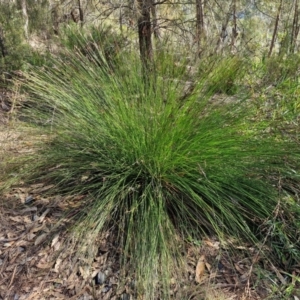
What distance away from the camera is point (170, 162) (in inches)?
65.7

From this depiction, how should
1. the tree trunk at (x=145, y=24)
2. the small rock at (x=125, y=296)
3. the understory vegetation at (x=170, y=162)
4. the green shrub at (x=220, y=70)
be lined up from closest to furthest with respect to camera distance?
the small rock at (x=125, y=296) < the understory vegetation at (x=170, y=162) < the green shrub at (x=220, y=70) < the tree trunk at (x=145, y=24)

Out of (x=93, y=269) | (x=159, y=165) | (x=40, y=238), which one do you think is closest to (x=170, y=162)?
(x=159, y=165)

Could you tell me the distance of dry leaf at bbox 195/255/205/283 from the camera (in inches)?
57.3

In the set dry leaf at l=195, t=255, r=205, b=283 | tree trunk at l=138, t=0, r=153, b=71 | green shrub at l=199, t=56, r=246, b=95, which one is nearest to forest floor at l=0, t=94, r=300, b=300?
dry leaf at l=195, t=255, r=205, b=283

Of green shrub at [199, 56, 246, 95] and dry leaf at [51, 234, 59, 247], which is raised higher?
green shrub at [199, 56, 246, 95]

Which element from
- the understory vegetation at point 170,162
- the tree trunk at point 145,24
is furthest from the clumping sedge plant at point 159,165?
the tree trunk at point 145,24

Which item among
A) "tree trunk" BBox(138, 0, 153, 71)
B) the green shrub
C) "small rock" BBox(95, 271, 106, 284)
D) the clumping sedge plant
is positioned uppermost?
"tree trunk" BBox(138, 0, 153, 71)

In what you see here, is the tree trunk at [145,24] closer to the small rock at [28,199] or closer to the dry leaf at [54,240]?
the small rock at [28,199]

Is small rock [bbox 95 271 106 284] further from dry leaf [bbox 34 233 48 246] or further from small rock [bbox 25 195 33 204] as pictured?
small rock [bbox 25 195 33 204]

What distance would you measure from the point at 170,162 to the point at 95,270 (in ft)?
2.09

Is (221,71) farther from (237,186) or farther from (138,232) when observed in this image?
(138,232)

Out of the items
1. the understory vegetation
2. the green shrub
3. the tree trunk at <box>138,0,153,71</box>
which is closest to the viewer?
the understory vegetation

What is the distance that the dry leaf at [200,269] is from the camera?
1.46 meters

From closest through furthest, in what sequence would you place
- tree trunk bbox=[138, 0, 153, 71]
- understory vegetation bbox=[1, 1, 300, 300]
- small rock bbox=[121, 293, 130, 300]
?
small rock bbox=[121, 293, 130, 300] < understory vegetation bbox=[1, 1, 300, 300] < tree trunk bbox=[138, 0, 153, 71]
